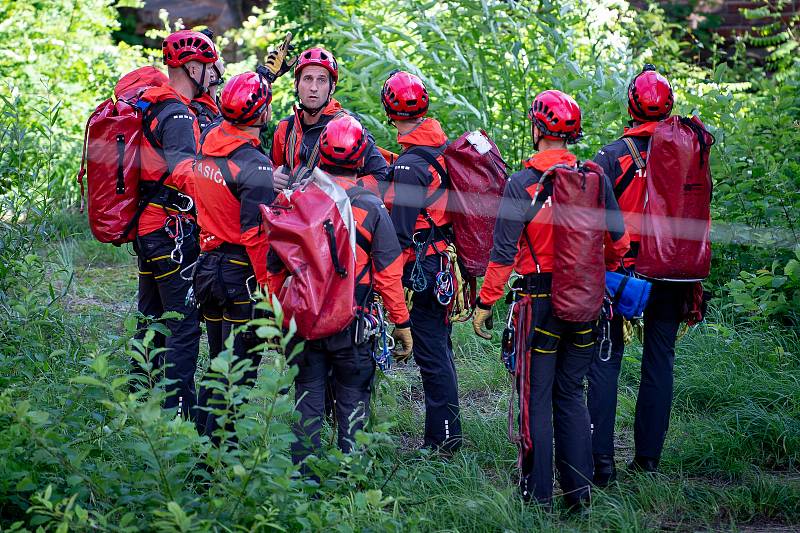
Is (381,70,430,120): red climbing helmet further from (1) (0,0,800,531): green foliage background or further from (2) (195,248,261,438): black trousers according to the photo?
(1) (0,0,800,531): green foliage background

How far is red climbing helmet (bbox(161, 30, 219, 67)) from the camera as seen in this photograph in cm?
578


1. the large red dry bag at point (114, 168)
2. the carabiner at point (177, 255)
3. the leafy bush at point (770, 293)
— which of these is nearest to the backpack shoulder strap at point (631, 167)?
the leafy bush at point (770, 293)

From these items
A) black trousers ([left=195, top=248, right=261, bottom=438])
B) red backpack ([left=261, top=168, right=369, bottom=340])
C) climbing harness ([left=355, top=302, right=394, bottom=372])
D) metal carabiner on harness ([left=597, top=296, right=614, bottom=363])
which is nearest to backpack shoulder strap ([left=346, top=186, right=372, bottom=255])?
red backpack ([left=261, top=168, right=369, bottom=340])

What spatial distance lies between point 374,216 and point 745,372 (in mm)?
3030

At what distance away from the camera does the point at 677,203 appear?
4977 mm

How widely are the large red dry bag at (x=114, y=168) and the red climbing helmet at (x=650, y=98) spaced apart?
2831 millimetres

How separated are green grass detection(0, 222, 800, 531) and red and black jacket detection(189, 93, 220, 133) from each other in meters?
1.41

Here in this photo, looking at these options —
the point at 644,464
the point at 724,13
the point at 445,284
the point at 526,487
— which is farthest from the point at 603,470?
the point at 724,13

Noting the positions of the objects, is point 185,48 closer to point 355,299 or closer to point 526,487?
point 355,299

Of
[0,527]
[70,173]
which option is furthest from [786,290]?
[70,173]

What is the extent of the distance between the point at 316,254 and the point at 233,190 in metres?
0.91

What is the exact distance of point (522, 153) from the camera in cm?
804

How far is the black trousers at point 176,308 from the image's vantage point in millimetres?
5570

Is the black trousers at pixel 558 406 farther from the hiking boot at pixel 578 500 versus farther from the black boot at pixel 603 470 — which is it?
the black boot at pixel 603 470
